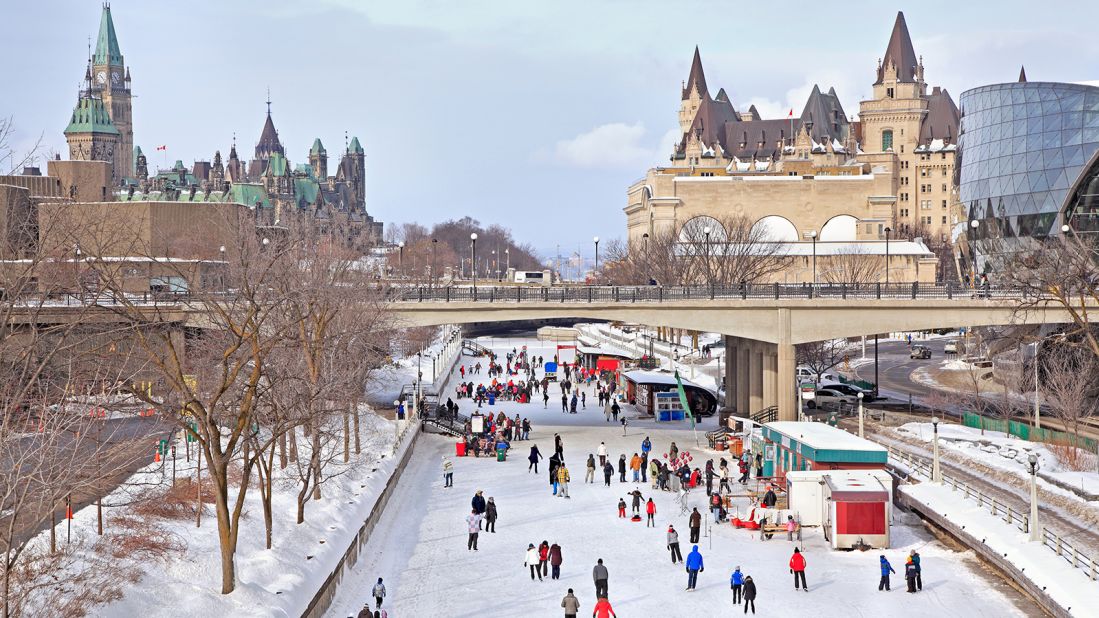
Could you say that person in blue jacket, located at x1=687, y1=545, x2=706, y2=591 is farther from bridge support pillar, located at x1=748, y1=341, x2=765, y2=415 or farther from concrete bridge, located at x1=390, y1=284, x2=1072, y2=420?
bridge support pillar, located at x1=748, y1=341, x2=765, y2=415

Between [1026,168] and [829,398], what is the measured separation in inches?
1294

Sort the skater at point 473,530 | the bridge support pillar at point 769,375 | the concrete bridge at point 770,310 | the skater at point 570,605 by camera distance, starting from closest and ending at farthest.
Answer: the skater at point 570,605, the skater at point 473,530, the concrete bridge at point 770,310, the bridge support pillar at point 769,375

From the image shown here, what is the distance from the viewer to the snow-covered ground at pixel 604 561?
26188 mm

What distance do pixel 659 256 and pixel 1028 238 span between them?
999 inches

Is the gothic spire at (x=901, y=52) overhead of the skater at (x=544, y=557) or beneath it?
overhead

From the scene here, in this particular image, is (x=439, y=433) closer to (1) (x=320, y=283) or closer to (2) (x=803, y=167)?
(1) (x=320, y=283)

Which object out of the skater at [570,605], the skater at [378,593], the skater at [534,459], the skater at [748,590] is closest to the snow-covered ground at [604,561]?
the skater at [748,590]

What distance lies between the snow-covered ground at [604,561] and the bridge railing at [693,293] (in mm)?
10818

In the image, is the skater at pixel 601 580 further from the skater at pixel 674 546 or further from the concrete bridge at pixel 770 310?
the concrete bridge at pixel 770 310

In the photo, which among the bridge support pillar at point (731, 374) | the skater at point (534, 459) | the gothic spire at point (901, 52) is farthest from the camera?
the gothic spire at point (901, 52)

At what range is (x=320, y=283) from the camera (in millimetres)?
A: 41188

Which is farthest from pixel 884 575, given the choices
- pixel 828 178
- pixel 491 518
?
pixel 828 178

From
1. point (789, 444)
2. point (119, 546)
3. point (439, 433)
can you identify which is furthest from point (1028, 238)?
point (119, 546)

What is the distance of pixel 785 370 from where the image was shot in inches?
1932
